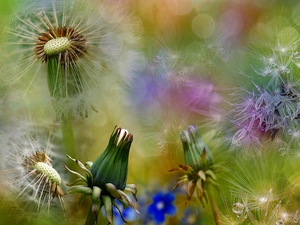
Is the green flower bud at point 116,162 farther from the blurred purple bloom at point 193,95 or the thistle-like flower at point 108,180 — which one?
the blurred purple bloom at point 193,95

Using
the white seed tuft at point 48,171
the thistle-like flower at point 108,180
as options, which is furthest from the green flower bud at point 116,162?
the white seed tuft at point 48,171

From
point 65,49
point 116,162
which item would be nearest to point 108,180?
point 116,162

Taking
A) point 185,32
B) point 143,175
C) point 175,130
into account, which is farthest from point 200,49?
point 143,175

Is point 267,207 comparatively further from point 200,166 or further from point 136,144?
point 136,144

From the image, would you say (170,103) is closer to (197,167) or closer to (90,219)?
(197,167)

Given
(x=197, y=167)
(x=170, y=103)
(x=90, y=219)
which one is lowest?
(x=90, y=219)

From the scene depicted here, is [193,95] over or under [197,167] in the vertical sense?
over

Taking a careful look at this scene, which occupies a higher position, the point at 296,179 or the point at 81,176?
the point at 296,179
